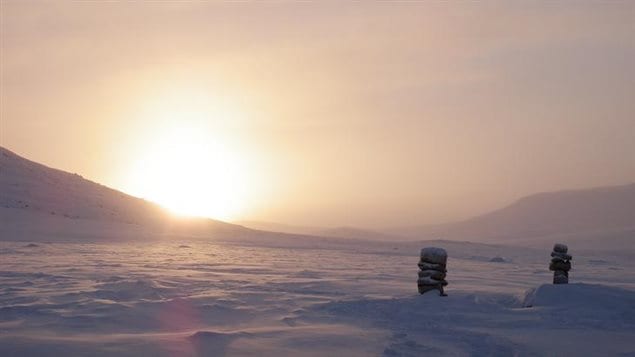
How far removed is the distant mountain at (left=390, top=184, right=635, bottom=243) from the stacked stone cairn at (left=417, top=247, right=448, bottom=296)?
379 feet

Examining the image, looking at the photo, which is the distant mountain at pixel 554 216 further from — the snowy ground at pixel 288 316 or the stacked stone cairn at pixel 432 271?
the snowy ground at pixel 288 316

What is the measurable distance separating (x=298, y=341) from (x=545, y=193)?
19792 cm

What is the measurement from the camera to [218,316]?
34.0 ft

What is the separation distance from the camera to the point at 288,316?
10.4 meters

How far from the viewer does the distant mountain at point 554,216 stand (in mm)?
138950

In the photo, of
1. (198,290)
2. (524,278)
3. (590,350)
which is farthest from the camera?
(524,278)

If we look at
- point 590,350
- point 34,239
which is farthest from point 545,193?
point 590,350

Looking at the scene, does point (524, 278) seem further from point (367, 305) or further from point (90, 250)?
point (90, 250)

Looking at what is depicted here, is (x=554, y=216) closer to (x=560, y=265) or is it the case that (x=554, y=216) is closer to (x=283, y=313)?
(x=560, y=265)

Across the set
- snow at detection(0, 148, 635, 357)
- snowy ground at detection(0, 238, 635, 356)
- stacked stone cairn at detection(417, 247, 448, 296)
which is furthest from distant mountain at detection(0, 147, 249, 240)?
stacked stone cairn at detection(417, 247, 448, 296)

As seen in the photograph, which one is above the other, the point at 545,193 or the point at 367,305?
the point at 545,193

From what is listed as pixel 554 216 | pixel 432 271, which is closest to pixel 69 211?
pixel 432 271

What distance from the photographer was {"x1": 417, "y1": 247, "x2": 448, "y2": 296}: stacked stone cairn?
12.7m

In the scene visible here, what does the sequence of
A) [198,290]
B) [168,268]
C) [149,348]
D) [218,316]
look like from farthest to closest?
[168,268] → [198,290] → [218,316] → [149,348]
